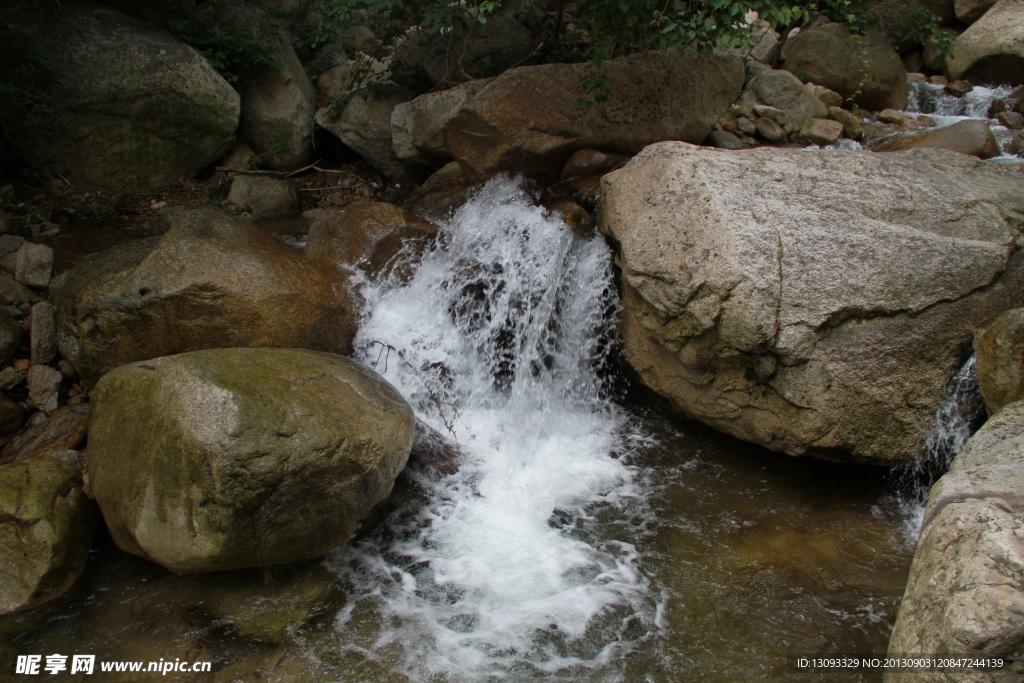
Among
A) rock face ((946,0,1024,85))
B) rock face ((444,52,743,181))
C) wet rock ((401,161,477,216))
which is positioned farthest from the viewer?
rock face ((946,0,1024,85))

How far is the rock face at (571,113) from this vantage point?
5.63m

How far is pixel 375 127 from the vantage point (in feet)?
23.7

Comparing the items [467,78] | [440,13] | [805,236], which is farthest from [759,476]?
[467,78]

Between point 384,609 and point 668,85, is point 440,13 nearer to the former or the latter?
point 668,85

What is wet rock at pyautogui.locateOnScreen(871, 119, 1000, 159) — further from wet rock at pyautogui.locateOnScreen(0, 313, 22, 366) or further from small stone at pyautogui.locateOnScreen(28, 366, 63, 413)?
wet rock at pyautogui.locateOnScreen(0, 313, 22, 366)

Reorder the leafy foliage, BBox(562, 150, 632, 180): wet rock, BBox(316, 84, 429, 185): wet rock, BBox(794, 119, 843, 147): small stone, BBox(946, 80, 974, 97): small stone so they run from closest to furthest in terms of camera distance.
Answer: BBox(562, 150, 632, 180): wet rock, the leafy foliage, BBox(316, 84, 429, 185): wet rock, BBox(794, 119, 843, 147): small stone, BBox(946, 80, 974, 97): small stone

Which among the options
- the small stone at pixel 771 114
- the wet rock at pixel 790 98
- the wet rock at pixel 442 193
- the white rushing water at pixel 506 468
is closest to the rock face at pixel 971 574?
the white rushing water at pixel 506 468

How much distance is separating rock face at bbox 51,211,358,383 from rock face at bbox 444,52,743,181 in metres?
2.25

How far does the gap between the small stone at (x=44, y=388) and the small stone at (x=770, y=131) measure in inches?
282

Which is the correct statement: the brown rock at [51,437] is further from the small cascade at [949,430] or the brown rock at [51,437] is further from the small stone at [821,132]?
the small stone at [821,132]

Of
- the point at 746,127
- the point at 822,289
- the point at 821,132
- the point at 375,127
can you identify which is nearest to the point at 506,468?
the point at 822,289

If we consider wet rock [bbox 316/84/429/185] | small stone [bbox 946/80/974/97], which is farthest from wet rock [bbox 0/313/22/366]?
small stone [bbox 946/80/974/97]

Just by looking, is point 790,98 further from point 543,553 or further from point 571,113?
point 543,553

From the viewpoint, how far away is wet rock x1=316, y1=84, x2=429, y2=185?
723cm
